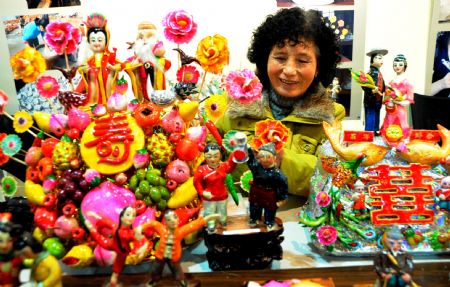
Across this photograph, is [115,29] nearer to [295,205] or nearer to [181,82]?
[181,82]

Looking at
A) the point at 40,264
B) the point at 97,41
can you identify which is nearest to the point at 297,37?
the point at 97,41

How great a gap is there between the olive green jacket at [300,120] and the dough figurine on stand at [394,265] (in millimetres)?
633

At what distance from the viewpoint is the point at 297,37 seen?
5.43ft

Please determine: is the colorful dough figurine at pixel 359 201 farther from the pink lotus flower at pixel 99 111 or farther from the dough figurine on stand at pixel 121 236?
the pink lotus flower at pixel 99 111

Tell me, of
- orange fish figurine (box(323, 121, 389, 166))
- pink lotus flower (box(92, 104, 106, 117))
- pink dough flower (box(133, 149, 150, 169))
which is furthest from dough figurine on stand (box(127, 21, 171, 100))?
orange fish figurine (box(323, 121, 389, 166))

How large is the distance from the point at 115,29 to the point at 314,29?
41.0 inches

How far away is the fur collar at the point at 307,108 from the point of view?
174 cm

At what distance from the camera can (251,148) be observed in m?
1.27

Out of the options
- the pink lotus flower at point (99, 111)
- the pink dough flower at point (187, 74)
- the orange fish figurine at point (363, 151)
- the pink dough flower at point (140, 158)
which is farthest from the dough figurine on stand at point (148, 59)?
the orange fish figurine at point (363, 151)

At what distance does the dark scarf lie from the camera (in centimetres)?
181

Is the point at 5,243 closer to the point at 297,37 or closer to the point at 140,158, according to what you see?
the point at 140,158

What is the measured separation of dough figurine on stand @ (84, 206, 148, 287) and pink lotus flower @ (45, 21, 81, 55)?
1.97 ft

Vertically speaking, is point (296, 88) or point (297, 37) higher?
point (297, 37)

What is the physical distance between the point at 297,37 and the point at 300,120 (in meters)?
0.35
